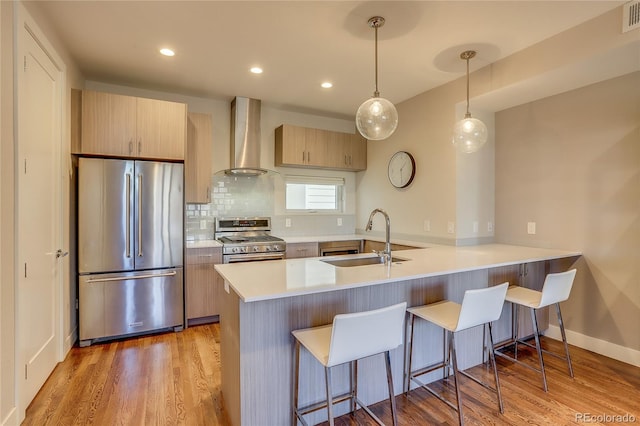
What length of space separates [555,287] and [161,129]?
3.74m

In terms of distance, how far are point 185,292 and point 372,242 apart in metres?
2.35

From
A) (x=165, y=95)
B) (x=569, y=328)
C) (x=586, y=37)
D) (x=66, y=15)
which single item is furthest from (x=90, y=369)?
(x=586, y=37)

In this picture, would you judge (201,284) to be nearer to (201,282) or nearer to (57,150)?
(201,282)

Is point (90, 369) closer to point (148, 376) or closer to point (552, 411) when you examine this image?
point (148, 376)

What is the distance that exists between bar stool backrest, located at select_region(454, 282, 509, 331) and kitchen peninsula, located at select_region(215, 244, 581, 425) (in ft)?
0.80

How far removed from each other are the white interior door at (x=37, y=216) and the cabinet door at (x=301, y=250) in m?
2.24

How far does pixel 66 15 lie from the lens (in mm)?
2275

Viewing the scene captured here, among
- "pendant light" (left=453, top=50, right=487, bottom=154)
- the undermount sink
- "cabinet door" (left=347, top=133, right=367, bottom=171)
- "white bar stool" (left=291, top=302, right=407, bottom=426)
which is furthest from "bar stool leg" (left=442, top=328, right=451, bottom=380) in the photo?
"cabinet door" (left=347, top=133, right=367, bottom=171)

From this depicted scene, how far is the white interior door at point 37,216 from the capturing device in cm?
195

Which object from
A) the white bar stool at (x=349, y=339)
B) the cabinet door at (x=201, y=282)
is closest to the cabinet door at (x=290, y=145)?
the cabinet door at (x=201, y=282)

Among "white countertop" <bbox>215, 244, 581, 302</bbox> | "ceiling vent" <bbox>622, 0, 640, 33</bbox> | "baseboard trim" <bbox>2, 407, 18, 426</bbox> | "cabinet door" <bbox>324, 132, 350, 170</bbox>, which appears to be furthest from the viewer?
"cabinet door" <bbox>324, 132, 350, 170</bbox>

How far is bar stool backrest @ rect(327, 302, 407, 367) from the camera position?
57.4 inches

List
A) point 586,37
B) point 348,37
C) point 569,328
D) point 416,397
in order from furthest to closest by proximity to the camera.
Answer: point 569,328
point 348,37
point 586,37
point 416,397

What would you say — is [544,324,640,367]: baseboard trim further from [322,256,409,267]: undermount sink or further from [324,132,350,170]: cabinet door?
[324,132,350,170]: cabinet door
